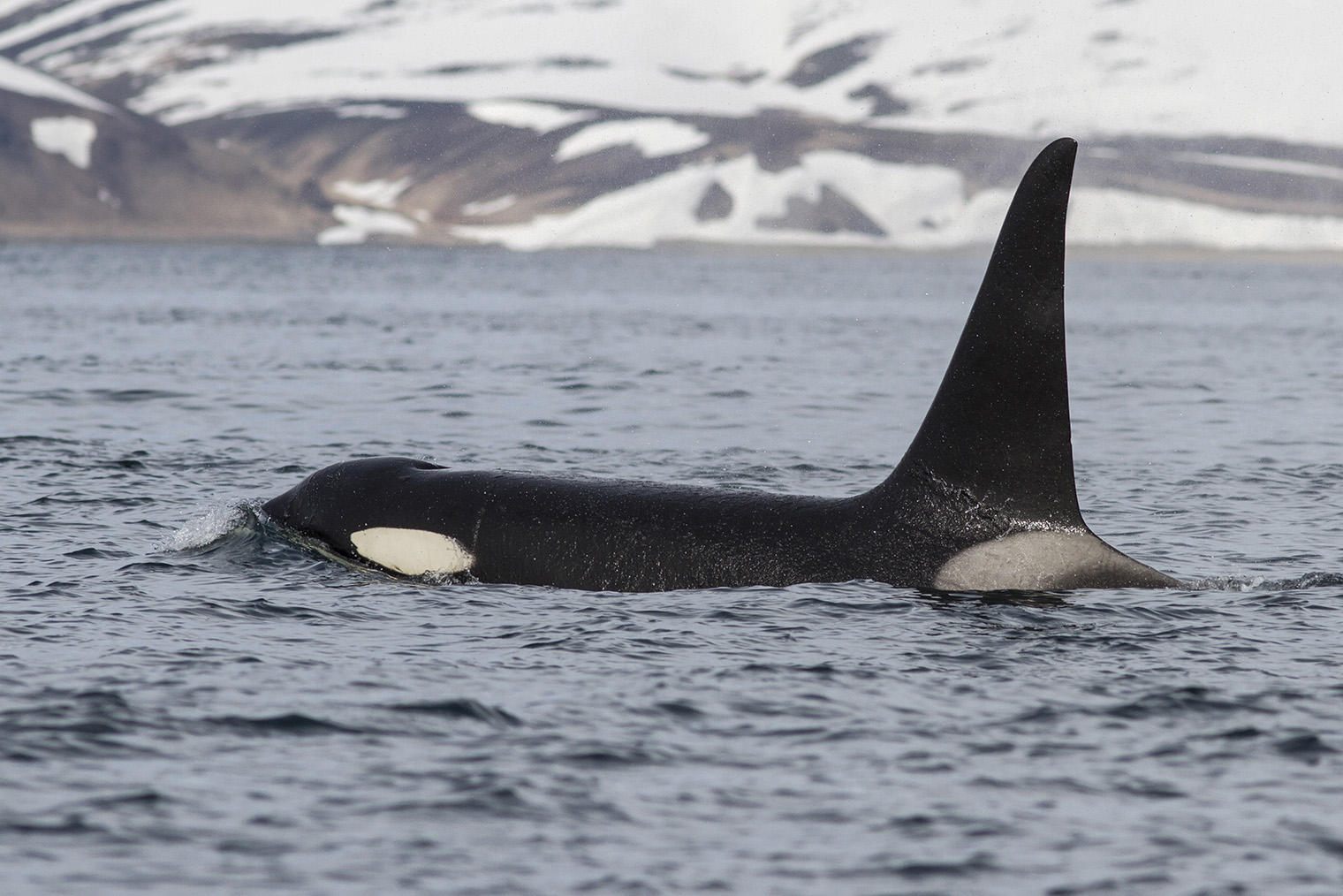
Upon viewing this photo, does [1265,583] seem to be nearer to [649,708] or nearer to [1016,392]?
[1016,392]

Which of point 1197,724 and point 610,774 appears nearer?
point 610,774

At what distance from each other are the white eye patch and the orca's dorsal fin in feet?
11.9

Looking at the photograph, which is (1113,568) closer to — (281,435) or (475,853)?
(475,853)

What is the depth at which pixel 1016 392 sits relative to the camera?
456 inches

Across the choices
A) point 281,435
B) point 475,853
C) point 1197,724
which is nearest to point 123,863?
point 475,853

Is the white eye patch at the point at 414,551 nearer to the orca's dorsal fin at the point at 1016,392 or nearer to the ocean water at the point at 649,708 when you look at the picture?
the ocean water at the point at 649,708

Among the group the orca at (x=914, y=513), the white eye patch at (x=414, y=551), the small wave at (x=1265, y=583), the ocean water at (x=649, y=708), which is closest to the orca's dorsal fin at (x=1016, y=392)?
the orca at (x=914, y=513)

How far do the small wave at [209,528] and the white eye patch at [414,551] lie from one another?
1740 mm

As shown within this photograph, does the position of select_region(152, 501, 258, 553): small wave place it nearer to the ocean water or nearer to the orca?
the ocean water

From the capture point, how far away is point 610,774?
8.62m

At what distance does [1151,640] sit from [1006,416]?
1.82 metres

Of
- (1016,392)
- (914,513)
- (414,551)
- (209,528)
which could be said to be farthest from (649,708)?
(209,528)

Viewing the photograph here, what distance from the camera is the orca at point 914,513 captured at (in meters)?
11.4

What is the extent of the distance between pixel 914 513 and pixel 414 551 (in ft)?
13.5
